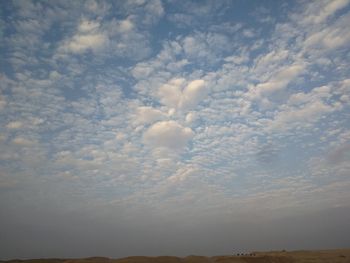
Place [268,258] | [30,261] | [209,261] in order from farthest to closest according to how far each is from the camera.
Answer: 1. [30,261]
2. [268,258]
3. [209,261]

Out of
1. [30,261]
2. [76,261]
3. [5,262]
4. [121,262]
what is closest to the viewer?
[121,262]

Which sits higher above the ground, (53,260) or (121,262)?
(53,260)

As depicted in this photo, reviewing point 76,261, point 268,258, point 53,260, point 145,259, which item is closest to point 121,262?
point 145,259

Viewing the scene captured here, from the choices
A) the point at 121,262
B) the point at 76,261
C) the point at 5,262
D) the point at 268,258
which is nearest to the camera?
the point at 121,262

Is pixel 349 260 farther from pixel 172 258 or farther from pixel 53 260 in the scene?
pixel 53 260

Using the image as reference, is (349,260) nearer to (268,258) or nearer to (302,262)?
(302,262)

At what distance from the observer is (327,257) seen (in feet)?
173

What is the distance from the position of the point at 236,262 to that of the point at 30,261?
38004 millimetres

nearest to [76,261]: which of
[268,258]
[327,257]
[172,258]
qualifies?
[172,258]

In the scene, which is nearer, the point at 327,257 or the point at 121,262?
the point at 121,262

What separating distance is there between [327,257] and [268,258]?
9.24 metres

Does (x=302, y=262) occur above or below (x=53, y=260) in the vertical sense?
below

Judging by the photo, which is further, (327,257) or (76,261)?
(327,257)

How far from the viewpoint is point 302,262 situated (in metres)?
49.3
